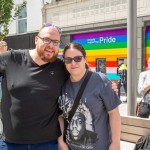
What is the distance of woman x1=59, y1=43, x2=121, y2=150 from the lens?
103 inches

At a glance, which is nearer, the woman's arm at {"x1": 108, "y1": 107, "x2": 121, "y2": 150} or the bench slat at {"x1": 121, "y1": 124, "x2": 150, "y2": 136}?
the woman's arm at {"x1": 108, "y1": 107, "x2": 121, "y2": 150}

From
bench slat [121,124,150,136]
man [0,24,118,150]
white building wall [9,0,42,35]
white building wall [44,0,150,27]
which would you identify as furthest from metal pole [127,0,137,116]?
white building wall [9,0,42,35]

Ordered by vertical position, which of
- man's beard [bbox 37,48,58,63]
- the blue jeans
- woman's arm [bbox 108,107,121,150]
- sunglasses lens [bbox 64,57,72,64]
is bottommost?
the blue jeans

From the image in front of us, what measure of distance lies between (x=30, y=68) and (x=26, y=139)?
58 centimetres

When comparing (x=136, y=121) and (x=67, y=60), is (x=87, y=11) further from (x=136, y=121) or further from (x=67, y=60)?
(x=67, y=60)

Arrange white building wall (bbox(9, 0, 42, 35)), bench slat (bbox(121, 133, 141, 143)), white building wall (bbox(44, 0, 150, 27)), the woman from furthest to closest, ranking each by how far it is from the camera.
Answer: white building wall (bbox(9, 0, 42, 35))
white building wall (bbox(44, 0, 150, 27))
bench slat (bbox(121, 133, 141, 143))
the woman

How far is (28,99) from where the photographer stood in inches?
104

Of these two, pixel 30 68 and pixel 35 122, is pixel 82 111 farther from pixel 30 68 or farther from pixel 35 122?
pixel 30 68

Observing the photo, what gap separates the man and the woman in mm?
118

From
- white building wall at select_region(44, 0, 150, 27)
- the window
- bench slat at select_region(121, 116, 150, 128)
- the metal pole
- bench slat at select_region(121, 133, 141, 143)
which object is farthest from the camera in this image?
the window

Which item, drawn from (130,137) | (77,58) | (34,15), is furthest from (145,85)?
(34,15)

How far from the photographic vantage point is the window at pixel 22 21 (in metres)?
19.6

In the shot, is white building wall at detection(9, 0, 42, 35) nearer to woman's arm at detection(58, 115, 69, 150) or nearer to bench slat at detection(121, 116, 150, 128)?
bench slat at detection(121, 116, 150, 128)

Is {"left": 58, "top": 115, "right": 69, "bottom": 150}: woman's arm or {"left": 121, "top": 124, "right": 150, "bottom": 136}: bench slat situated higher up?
{"left": 58, "top": 115, "right": 69, "bottom": 150}: woman's arm
